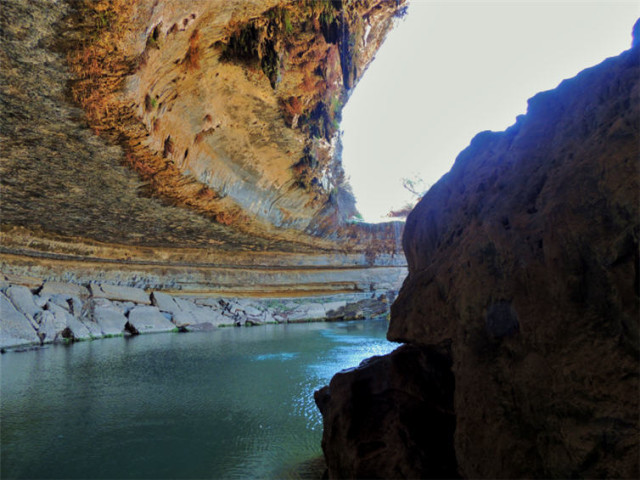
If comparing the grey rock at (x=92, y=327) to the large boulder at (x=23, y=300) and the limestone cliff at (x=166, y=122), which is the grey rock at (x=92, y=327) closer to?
the large boulder at (x=23, y=300)

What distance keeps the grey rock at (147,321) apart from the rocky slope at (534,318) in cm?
1244

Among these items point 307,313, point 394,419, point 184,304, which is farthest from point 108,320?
point 394,419

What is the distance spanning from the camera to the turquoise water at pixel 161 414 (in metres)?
3.21

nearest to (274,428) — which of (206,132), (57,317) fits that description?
(206,132)

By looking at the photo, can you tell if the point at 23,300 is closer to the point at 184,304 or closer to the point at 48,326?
the point at 48,326

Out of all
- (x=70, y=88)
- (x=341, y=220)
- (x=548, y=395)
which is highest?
(x=70, y=88)

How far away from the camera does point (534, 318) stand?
5.56ft

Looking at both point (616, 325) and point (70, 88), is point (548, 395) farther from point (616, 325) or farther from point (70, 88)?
point (70, 88)

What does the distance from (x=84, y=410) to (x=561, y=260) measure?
544cm

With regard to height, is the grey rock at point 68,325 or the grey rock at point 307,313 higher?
the grey rock at point 68,325

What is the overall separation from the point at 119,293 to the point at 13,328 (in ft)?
15.9

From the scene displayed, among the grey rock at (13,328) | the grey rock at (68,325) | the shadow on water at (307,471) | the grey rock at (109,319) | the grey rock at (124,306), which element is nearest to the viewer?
the shadow on water at (307,471)

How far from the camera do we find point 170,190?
1009cm

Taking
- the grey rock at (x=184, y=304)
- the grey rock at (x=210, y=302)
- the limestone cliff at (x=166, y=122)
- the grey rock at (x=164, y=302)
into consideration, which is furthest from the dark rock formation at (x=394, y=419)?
the grey rock at (x=210, y=302)
